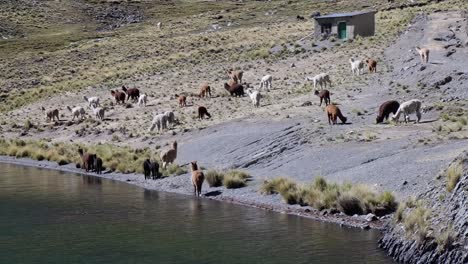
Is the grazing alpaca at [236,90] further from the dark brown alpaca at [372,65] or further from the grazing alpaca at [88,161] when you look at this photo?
the grazing alpaca at [88,161]

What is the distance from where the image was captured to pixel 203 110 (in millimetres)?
39656

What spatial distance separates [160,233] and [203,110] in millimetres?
19760

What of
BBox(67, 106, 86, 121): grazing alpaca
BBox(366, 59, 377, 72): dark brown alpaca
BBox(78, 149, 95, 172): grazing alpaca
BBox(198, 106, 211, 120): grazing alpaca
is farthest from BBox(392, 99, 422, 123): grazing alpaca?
BBox(67, 106, 86, 121): grazing alpaca

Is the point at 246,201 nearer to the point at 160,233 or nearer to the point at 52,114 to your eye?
the point at 160,233

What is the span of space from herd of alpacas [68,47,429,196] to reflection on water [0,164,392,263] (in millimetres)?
2743

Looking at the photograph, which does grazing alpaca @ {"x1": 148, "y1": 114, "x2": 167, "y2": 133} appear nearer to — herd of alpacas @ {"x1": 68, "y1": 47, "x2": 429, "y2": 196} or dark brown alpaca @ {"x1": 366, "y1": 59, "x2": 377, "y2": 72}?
herd of alpacas @ {"x1": 68, "y1": 47, "x2": 429, "y2": 196}

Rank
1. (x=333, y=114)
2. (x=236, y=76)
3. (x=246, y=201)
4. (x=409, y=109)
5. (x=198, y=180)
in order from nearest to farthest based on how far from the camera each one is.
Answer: (x=246, y=201)
(x=198, y=180)
(x=409, y=109)
(x=333, y=114)
(x=236, y=76)

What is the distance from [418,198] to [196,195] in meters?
10.8

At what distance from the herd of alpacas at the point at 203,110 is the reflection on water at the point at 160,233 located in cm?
274

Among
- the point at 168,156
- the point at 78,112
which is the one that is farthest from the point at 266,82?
the point at 168,156

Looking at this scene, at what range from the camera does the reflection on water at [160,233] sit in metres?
17.6

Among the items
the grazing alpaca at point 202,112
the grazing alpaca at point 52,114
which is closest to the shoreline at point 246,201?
the grazing alpaca at point 202,112

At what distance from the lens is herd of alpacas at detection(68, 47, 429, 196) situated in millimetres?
30094

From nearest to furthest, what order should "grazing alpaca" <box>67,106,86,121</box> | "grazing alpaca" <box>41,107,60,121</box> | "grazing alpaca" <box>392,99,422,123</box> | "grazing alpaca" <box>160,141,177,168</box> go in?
"grazing alpaca" <box>392,99,422,123</box>, "grazing alpaca" <box>160,141,177,168</box>, "grazing alpaca" <box>67,106,86,121</box>, "grazing alpaca" <box>41,107,60,121</box>
